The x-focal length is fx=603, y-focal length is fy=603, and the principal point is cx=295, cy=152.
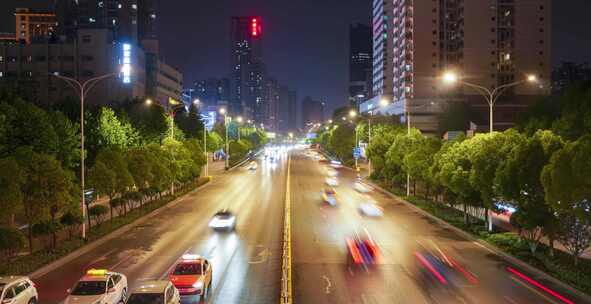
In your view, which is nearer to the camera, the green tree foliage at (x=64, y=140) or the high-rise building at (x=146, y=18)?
the green tree foliage at (x=64, y=140)

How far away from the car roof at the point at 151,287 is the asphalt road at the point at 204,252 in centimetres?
316

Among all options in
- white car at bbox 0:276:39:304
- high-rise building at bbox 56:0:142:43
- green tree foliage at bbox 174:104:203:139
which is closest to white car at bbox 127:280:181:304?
white car at bbox 0:276:39:304

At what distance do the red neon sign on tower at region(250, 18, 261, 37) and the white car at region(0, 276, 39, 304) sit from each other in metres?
13.4

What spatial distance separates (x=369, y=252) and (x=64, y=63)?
342 feet

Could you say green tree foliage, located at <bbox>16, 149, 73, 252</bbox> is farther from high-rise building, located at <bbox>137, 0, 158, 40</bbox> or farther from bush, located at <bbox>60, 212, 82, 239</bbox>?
high-rise building, located at <bbox>137, 0, 158, 40</bbox>

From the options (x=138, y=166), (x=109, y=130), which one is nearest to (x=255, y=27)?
(x=138, y=166)

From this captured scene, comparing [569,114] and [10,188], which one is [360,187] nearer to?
[569,114]

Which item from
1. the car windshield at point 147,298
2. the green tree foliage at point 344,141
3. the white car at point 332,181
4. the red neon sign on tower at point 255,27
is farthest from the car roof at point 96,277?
the green tree foliage at point 344,141

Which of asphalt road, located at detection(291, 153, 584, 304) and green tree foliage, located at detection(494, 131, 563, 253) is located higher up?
green tree foliage, located at detection(494, 131, 563, 253)

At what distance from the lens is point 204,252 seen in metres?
30.2

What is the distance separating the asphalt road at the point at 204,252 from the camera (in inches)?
893

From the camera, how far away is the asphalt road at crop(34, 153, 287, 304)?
22672mm

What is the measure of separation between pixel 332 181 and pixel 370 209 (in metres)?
27.8

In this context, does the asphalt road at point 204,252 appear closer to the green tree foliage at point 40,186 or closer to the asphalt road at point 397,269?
the asphalt road at point 397,269
